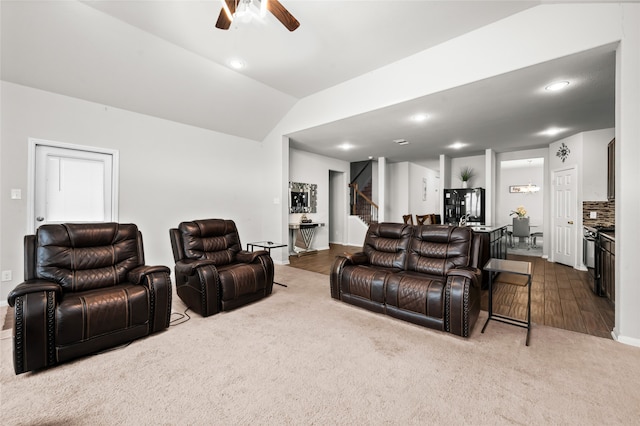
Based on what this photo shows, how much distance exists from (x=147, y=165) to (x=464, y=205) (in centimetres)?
717

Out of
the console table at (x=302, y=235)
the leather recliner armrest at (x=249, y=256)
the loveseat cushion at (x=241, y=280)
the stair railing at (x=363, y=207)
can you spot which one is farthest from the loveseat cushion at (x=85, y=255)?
the stair railing at (x=363, y=207)

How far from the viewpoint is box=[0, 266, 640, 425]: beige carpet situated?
1.59 metres

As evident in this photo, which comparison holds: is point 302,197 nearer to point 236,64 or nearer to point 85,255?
point 236,64

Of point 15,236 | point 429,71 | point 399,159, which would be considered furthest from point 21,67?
point 399,159

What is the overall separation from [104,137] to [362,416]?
4888 mm

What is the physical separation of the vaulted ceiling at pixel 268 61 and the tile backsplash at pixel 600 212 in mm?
1425

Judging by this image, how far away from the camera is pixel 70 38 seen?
3104 mm

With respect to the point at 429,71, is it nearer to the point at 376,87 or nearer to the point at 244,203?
the point at 376,87

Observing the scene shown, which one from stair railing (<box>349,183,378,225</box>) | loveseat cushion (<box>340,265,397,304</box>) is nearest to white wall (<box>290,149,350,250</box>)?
stair railing (<box>349,183,378,225</box>)

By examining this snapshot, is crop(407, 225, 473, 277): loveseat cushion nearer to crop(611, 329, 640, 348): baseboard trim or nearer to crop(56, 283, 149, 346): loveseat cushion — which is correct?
crop(611, 329, 640, 348): baseboard trim

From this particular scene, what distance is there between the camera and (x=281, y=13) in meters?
2.24

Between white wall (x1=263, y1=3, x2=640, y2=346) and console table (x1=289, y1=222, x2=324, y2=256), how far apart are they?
3.65m

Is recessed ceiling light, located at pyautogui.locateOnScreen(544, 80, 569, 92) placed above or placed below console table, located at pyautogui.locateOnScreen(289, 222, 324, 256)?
above

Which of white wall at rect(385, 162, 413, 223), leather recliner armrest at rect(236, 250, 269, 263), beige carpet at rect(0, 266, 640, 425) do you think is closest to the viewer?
beige carpet at rect(0, 266, 640, 425)
